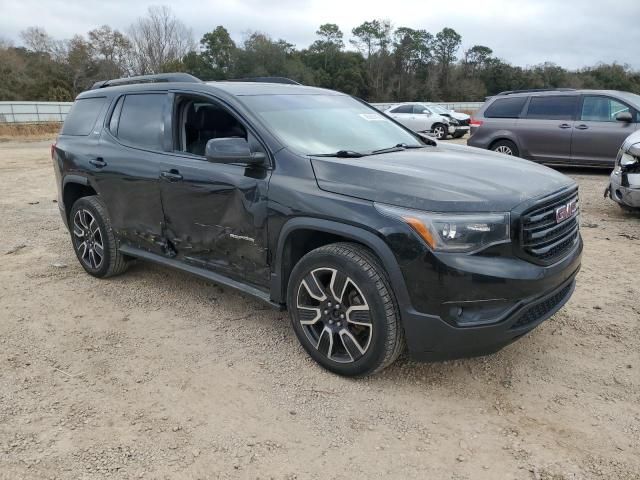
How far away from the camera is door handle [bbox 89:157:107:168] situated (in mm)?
4594

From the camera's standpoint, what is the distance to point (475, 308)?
2.76 meters

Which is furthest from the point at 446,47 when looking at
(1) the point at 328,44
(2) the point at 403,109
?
(2) the point at 403,109

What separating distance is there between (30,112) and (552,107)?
2790 cm

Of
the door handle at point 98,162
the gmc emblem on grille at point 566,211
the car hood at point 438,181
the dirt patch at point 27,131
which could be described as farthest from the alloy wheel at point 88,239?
the dirt patch at point 27,131

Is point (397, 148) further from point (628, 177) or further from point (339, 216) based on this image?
point (628, 177)

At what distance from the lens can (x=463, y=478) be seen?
238cm

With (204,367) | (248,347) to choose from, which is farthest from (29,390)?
(248,347)

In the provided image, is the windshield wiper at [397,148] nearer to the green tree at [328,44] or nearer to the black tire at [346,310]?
the black tire at [346,310]

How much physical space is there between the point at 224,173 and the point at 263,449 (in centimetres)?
182

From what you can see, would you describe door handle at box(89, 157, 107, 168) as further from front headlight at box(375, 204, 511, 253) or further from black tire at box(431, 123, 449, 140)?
black tire at box(431, 123, 449, 140)

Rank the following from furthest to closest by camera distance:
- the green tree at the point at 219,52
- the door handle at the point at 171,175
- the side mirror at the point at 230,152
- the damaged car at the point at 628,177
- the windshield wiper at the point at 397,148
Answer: the green tree at the point at 219,52
the damaged car at the point at 628,177
the door handle at the point at 171,175
the windshield wiper at the point at 397,148
the side mirror at the point at 230,152

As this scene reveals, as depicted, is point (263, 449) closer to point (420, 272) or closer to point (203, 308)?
point (420, 272)

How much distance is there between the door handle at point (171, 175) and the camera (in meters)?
3.90

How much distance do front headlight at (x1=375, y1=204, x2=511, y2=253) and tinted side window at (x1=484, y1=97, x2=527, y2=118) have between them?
9.05 m
